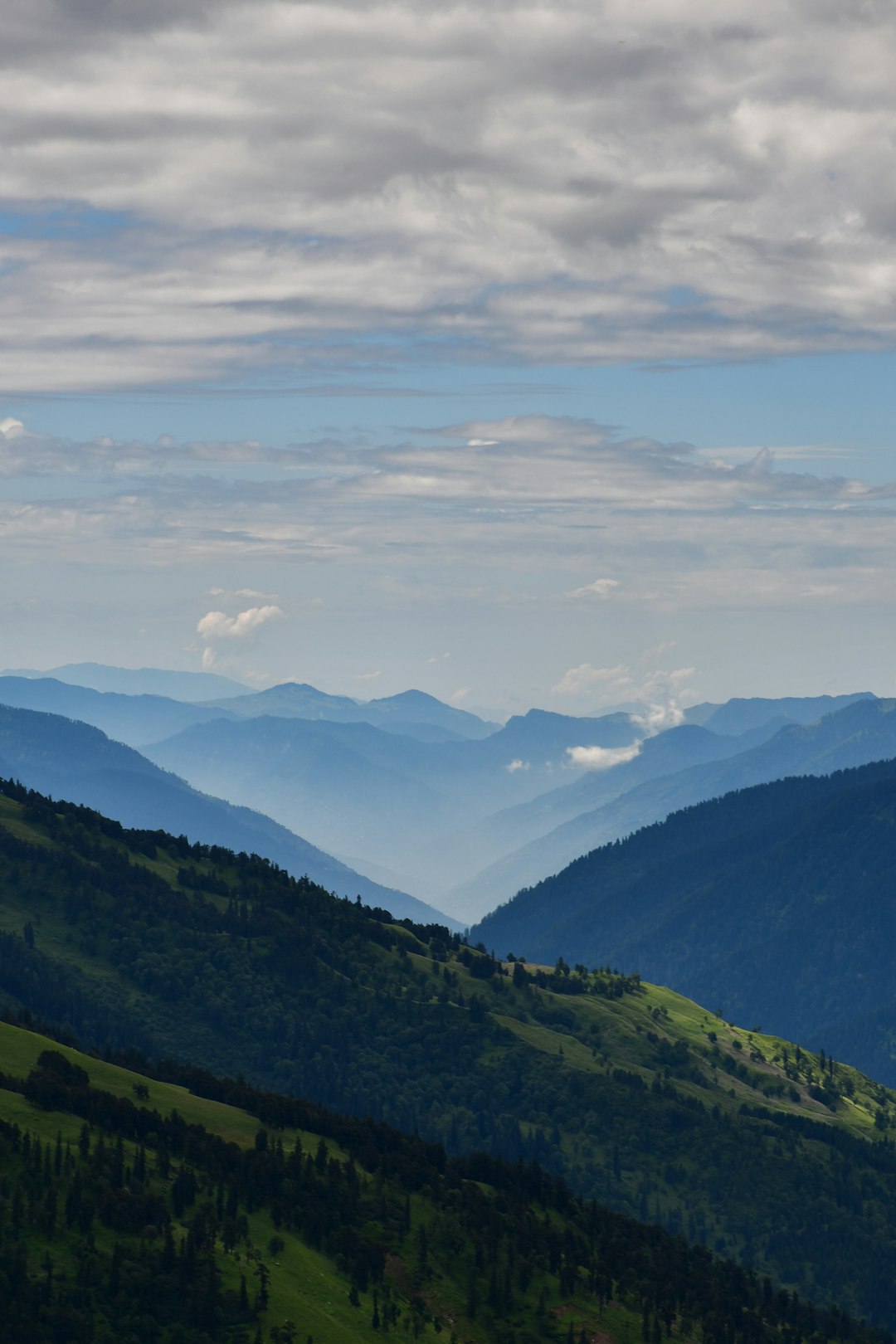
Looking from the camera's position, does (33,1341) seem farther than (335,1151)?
No

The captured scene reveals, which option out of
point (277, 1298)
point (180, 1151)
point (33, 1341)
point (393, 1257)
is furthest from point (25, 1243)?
point (393, 1257)

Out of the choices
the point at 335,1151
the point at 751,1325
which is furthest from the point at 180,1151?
the point at 751,1325

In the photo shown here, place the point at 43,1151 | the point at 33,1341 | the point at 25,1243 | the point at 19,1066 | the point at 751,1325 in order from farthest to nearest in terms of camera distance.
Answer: the point at 751,1325 → the point at 19,1066 → the point at 43,1151 → the point at 25,1243 → the point at 33,1341

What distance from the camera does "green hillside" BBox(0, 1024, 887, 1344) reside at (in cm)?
13650

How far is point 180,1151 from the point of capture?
557ft

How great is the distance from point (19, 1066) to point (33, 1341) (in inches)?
2257

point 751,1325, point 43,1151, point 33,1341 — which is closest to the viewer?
point 33,1341

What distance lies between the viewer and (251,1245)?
153625mm

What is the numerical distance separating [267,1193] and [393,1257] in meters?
15.3

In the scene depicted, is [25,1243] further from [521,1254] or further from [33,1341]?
[521,1254]

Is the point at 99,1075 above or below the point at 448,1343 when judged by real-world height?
above

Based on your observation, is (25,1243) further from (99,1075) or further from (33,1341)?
(99,1075)

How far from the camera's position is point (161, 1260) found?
14150 cm

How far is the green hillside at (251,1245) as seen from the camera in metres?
136
